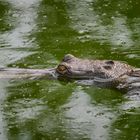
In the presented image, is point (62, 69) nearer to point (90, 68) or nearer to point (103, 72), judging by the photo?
point (90, 68)

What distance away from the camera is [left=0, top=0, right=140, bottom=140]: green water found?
5.78m

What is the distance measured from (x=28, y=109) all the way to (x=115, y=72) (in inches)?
47.9

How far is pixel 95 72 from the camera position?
6.86 metres

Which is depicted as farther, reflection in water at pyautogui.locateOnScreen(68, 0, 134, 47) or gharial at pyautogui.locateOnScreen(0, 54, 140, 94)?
reflection in water at pyautogui.locateOnScreen(68, 0, 134, 47)

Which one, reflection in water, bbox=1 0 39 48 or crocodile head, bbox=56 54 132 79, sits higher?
crocodile head, bbox=56 54 132 79

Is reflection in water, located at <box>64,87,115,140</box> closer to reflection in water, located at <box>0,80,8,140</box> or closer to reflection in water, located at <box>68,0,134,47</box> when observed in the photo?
reflection in water, located at <box>0,80,8,140</box>

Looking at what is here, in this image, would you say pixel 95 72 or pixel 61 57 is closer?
pixel 95 72

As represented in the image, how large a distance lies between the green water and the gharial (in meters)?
0.12

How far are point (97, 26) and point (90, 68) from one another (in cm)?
228

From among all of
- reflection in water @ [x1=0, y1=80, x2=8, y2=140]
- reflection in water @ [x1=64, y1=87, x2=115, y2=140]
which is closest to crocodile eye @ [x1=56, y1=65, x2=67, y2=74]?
reflection in water @ [x1=64, y1=87, x2=115, y2=140]

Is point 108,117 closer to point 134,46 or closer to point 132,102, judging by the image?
point 132,102

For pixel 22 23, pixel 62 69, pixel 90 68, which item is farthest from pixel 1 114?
pixel 22 23

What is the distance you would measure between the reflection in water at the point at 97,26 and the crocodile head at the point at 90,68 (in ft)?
4.67

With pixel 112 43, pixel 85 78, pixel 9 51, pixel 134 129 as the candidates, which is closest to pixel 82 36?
pixel 112 43
